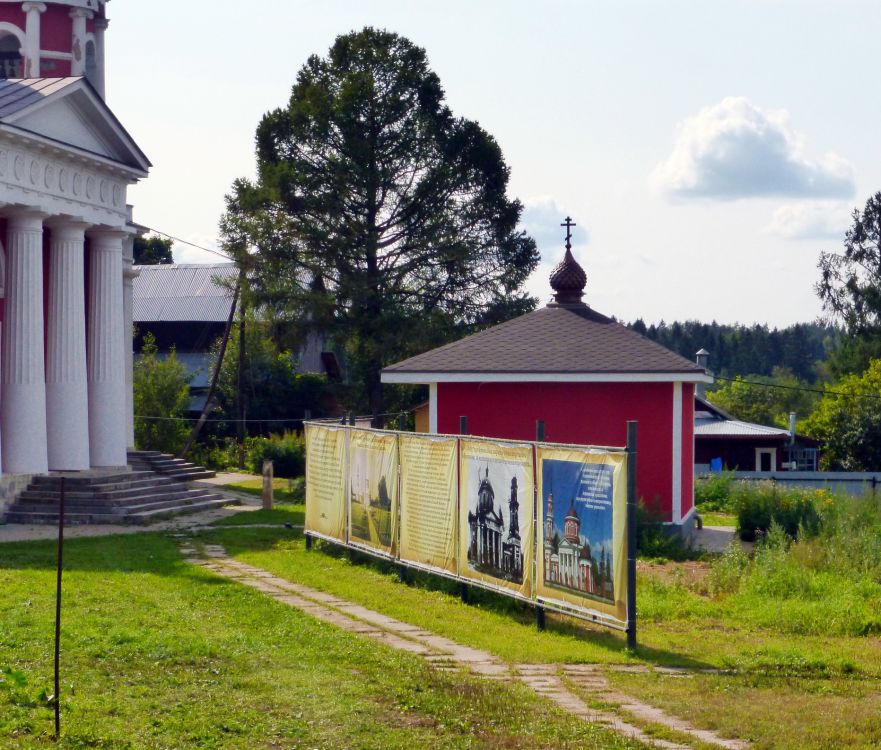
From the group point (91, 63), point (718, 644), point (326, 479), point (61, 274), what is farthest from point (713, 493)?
point (91, 63)

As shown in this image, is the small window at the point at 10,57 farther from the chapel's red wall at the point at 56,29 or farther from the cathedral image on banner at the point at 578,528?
the cathedral image on banner at the point at 578,528

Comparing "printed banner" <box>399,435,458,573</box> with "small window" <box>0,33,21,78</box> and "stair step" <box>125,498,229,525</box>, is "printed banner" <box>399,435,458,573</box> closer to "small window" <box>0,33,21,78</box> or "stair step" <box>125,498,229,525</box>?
"stair step" <box>125,498,229,525</box>

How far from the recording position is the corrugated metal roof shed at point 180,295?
57.4m

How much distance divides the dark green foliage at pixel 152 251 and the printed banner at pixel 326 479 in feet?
197

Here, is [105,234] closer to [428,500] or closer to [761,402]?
[428,500]

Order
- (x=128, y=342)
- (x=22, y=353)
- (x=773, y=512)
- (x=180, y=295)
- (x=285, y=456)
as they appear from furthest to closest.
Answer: (x=180, y=295), (x=285, y=456), (x=128, y=342), (x=22, y=353), (x=773, y=512)

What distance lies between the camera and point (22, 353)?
87.5 ft

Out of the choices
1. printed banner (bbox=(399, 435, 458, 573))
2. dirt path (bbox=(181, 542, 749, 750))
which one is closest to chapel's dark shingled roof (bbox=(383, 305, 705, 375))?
printed banner (bbox=(399, 435, 458, 573))

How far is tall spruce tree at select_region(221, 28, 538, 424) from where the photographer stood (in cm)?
4103

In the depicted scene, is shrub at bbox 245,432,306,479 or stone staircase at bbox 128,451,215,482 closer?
stone staircase at bbox 128,451,215,482

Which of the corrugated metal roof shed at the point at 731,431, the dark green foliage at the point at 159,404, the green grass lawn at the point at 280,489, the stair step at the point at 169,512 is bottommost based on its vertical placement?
the green grass lawn at the point at 280,489

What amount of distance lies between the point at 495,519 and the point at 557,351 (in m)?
10.6

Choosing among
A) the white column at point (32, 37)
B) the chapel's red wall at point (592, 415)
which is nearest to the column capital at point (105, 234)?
the white column at point (32, 37)

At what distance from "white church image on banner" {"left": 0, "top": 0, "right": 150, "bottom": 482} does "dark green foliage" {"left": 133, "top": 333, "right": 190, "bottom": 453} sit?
1004 cm
